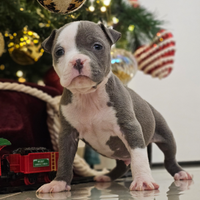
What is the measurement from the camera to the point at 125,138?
3.16 ft

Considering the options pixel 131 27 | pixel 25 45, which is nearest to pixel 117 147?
pixel 25 45

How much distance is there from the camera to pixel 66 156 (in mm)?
1004

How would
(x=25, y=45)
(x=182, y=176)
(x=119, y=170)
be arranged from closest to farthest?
(x=182, y=176) → (x=119, y=170) → (x=25, y=45)

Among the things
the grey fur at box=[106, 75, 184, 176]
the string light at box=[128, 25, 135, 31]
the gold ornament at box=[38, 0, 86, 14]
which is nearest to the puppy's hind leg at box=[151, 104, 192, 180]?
the grey fur at box=[106, 75, 184, 176]

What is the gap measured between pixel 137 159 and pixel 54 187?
0.26 meters

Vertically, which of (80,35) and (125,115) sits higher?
(80,35)

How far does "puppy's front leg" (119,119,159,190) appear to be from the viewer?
0.87m

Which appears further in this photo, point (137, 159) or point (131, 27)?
point (131, 27)

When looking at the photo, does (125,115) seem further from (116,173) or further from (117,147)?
(116,173)

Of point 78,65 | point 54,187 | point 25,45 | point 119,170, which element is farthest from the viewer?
point 25,45

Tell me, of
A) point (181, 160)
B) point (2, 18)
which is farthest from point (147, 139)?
Result: point (181, 160)

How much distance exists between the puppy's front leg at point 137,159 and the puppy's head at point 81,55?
18 centimetres

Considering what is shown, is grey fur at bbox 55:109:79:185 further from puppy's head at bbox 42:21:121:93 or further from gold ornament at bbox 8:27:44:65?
gold ornament at bbox 8:27:44:65

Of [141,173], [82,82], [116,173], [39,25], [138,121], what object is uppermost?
[39,25]
